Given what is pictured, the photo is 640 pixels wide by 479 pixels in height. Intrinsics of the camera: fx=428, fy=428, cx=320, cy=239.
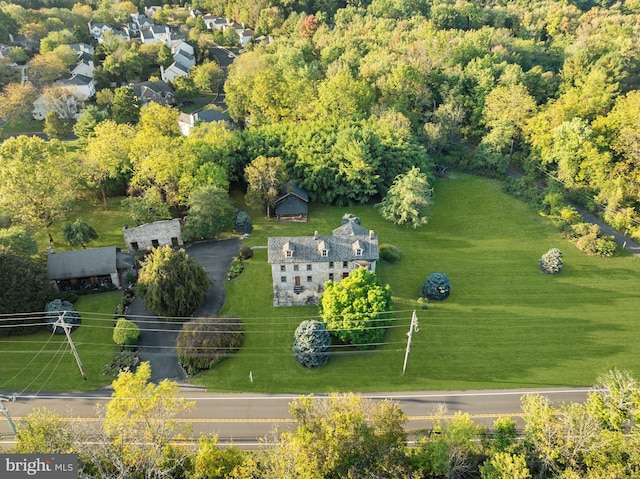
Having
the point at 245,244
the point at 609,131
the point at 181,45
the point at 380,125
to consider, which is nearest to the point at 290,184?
the point at 245,244

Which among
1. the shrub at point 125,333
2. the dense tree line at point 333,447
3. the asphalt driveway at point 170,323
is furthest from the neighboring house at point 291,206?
the dense tree line at point 333,447

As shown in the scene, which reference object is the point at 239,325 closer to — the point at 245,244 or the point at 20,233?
the point at 245,244

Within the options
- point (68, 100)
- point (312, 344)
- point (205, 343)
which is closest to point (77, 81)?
point (68, 100)

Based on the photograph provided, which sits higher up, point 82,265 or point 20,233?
point 20,233

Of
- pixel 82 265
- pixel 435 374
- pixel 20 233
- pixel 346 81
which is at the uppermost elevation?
pixel 346 81

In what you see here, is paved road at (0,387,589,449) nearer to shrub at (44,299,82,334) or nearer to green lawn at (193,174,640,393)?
green lawn at (193,174,640,393)

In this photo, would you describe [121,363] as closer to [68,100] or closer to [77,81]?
[68,100]

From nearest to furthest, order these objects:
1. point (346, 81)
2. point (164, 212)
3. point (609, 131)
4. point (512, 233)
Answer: point (164, 212)
point (512, 233)
point (609, 131)
point (346, 81)
